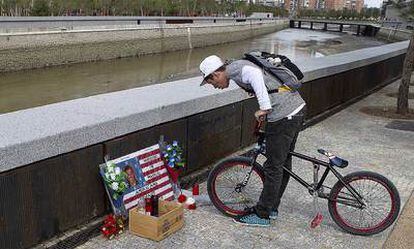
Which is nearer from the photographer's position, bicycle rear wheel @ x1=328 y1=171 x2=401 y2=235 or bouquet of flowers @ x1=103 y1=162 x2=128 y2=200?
bouquet of flowers @ x1=103 y1=162 x2=128 y2=200

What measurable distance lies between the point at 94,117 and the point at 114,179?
53 centimetres

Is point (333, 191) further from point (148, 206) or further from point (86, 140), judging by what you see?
point (86, 140)

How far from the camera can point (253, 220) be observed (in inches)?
176

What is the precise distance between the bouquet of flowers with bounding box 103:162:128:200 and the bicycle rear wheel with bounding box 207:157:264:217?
85 cm

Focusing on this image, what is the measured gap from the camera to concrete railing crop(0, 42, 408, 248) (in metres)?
3.48

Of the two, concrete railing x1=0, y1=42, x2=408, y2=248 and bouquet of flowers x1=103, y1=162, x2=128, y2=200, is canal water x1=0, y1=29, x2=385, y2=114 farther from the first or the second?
bouquet of flowers x1=103, y1=162, x2=128, y2=200

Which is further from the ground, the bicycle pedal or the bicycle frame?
the bicycle frame

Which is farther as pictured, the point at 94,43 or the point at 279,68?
the point at 94,43

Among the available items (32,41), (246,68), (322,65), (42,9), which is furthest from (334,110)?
(42,9)

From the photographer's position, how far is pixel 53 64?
31031mm

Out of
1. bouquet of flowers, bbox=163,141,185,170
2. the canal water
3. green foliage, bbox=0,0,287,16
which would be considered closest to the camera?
bouquet of flowers, bbox=163,141,185,170

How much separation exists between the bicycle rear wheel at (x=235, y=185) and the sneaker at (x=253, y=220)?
0.07 metres

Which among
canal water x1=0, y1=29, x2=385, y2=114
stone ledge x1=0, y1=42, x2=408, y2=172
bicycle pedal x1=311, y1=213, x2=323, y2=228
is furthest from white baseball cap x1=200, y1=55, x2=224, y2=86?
canal water x1=0, y1=29, x2=385, y2=114

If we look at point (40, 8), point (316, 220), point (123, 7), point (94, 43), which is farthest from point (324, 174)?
point (123, 7)
